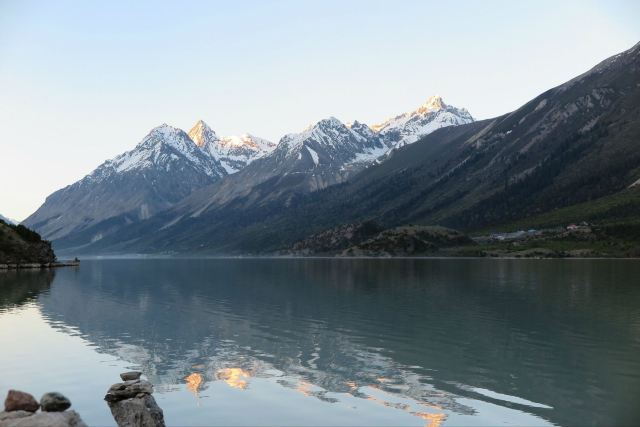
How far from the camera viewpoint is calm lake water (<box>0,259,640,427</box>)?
34.4 meters

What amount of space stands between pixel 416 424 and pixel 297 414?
23.5 ft

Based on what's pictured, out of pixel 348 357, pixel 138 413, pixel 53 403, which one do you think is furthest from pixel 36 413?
pixel 348 357

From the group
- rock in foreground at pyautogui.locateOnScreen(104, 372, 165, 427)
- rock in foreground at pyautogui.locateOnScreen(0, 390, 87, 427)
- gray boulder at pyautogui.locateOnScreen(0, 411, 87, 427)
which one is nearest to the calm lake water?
rock in foreground at pyautogui.locateOnScreen(104, 372, 165, 427)

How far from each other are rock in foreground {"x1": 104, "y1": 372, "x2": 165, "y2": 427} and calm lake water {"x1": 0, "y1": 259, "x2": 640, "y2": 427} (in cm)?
205

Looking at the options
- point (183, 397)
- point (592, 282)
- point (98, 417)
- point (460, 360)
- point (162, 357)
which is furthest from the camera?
point (592, 282)

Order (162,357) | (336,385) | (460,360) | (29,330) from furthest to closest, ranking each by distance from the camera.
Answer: (29,330) → (162,357) → (460,360) → (336,385)

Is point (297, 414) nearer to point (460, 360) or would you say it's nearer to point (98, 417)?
point (98, 417)

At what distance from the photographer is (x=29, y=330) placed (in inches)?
2670

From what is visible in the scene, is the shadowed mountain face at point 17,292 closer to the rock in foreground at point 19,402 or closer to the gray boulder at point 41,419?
the rock in foreground at point 19,402

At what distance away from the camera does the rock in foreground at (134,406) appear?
3034 centimetres

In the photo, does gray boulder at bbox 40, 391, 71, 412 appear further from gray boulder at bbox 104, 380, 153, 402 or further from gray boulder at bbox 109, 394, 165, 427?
gray boulder at bbox 109, 394, 165, 427

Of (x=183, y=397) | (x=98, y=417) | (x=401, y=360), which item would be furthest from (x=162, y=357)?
(x=401, y=360)

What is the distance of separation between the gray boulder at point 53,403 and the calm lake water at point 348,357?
13.5ft

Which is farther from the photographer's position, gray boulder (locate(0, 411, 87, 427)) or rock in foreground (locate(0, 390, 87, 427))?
rock in foreground (locate(0, 390, 87, 427))
